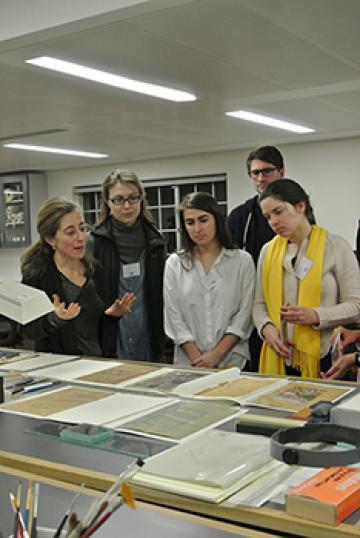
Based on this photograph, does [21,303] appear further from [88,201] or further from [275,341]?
[88,201]

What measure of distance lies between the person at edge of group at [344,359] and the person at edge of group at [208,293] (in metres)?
0.38

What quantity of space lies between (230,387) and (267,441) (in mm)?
504

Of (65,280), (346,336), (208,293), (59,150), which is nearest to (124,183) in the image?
(65,280)

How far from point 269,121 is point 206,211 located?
2.92 metres

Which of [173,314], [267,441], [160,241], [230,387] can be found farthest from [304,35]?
[267,441]

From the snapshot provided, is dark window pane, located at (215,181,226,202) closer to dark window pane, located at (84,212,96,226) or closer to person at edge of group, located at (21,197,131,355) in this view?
dark window pane, located at (84,212,96,226)

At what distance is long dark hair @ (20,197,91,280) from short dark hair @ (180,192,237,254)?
455 millimetres

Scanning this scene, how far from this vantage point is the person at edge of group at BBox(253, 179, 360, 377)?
7.27ft

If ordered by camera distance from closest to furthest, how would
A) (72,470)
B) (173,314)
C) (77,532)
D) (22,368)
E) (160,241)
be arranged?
(77,532)
(72,470)
(22,368)
(173,314)
(160,241)

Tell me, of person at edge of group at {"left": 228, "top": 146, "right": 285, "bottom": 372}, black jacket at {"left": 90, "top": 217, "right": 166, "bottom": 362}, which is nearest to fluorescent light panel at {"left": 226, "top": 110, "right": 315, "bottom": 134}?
person at edge of group at {"left": 228, "top": 146, "right": 285, "bottom": 372}

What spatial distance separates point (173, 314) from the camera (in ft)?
7.89

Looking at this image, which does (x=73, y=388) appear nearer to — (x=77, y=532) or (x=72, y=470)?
(x=72, y=470)

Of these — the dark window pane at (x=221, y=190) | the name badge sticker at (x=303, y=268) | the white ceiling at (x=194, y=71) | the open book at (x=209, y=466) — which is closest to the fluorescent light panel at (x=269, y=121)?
the white ceiling at (x=194, y=71)

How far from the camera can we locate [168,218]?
758 cm
